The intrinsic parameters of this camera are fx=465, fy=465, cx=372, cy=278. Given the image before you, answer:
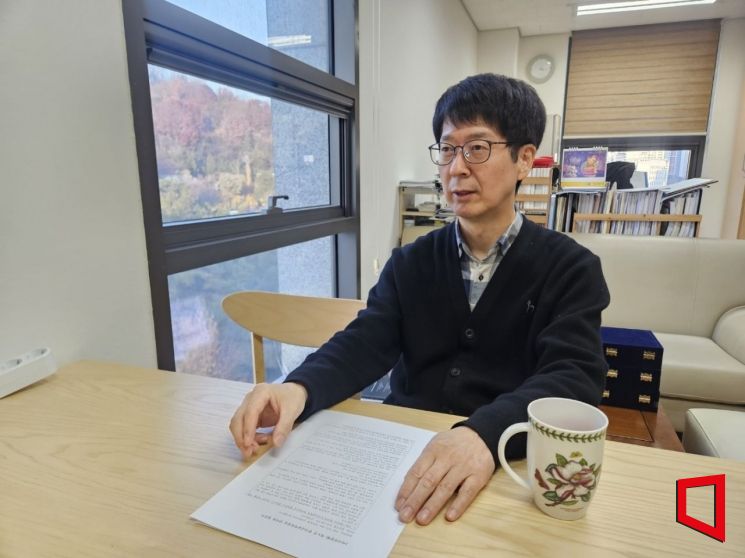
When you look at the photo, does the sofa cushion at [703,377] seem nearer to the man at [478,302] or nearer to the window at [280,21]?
the man at [478,302]

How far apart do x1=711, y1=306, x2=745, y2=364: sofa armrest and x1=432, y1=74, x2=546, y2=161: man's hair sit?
173 cm

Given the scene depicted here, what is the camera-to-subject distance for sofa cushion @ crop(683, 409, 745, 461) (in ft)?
4.29

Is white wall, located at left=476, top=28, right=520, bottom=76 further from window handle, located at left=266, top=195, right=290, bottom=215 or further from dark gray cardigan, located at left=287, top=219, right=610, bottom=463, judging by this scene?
dark gray cardigan, located at left=287, top=219, right=610, bottom=463

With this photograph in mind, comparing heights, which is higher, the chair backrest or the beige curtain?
the beige curtain

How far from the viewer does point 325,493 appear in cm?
58

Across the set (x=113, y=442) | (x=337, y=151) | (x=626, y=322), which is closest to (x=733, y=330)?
(x=626, y=322)

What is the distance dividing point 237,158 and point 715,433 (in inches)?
71.4

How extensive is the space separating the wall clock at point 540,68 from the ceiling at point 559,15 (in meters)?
0.26

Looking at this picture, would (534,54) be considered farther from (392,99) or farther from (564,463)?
(564,463)

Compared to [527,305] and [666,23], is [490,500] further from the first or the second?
[666,23]

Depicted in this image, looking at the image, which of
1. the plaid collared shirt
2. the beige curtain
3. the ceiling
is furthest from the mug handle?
the beige curtain

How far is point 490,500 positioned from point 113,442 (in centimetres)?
55

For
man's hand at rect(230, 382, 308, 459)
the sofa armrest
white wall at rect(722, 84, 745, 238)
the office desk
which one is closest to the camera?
the office desk

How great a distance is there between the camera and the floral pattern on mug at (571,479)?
0.51m
